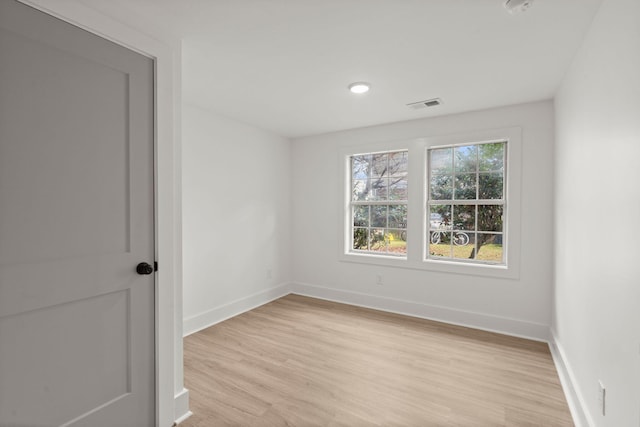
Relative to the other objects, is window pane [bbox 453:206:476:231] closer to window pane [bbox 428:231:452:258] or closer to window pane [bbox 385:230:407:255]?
window pane [bbox 428:231:452:258]

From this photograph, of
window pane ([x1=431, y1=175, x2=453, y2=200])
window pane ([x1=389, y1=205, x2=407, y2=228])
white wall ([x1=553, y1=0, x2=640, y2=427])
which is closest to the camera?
white wall ([x1=553, y1=0, x2=640, y2=427])

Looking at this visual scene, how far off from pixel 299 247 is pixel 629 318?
3665 mm

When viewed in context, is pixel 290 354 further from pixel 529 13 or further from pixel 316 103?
pixel 529 13

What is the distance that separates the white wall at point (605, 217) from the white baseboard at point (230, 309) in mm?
2957

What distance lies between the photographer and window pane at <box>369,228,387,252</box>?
4.02 metres

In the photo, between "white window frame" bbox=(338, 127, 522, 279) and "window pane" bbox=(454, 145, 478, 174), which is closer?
"white window frame" bbox=(338, 127, 522, 279)

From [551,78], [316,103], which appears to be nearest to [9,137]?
[316,103]

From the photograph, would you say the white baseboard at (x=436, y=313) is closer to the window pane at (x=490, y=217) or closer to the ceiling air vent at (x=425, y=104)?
the window pane at (x=490, y=217)

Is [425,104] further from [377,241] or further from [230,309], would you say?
[230,309]

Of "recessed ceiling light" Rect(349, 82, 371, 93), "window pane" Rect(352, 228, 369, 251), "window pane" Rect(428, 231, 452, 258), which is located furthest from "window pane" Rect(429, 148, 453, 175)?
"recessed ceiling light" Rect(349, 82, 371, 93)

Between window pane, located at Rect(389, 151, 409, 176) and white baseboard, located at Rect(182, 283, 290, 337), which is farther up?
window pane, located at Rect(389, 151, 409, 176)

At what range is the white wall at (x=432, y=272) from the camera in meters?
2.97

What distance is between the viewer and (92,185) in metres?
1.52

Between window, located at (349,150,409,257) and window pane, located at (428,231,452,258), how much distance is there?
32 centimetres
